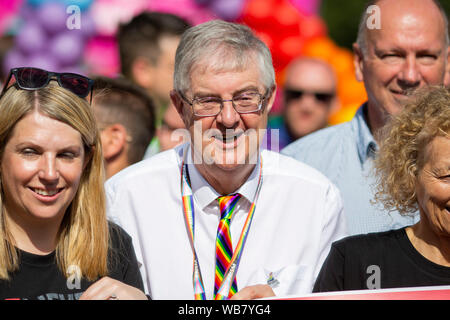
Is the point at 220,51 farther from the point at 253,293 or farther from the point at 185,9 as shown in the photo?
the point at 185,9

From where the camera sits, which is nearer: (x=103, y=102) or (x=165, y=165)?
(x=165, y=165)

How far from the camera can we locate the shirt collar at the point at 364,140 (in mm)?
3869

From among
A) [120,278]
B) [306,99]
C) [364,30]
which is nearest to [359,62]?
[364,30]

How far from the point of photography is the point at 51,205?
273 centimetres

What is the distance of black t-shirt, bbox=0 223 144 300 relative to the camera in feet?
8.59

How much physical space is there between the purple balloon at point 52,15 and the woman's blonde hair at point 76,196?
452 centimetres

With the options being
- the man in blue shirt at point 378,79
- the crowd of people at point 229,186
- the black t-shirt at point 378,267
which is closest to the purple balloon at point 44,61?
the crowd of people at point 229,186

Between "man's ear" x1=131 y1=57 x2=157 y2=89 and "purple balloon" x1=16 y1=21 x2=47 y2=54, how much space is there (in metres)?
1.57

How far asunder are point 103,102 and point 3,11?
3.82 m

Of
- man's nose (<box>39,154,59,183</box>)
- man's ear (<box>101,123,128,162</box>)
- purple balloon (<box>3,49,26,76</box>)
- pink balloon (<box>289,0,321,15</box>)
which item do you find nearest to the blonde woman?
man's nose (<box>39,154,59,183</box>)

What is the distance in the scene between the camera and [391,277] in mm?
2680

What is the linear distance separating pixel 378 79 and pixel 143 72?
2.82 metres

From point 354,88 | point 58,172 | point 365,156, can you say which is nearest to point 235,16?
point 354,88

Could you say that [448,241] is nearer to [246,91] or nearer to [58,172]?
[246,91]
